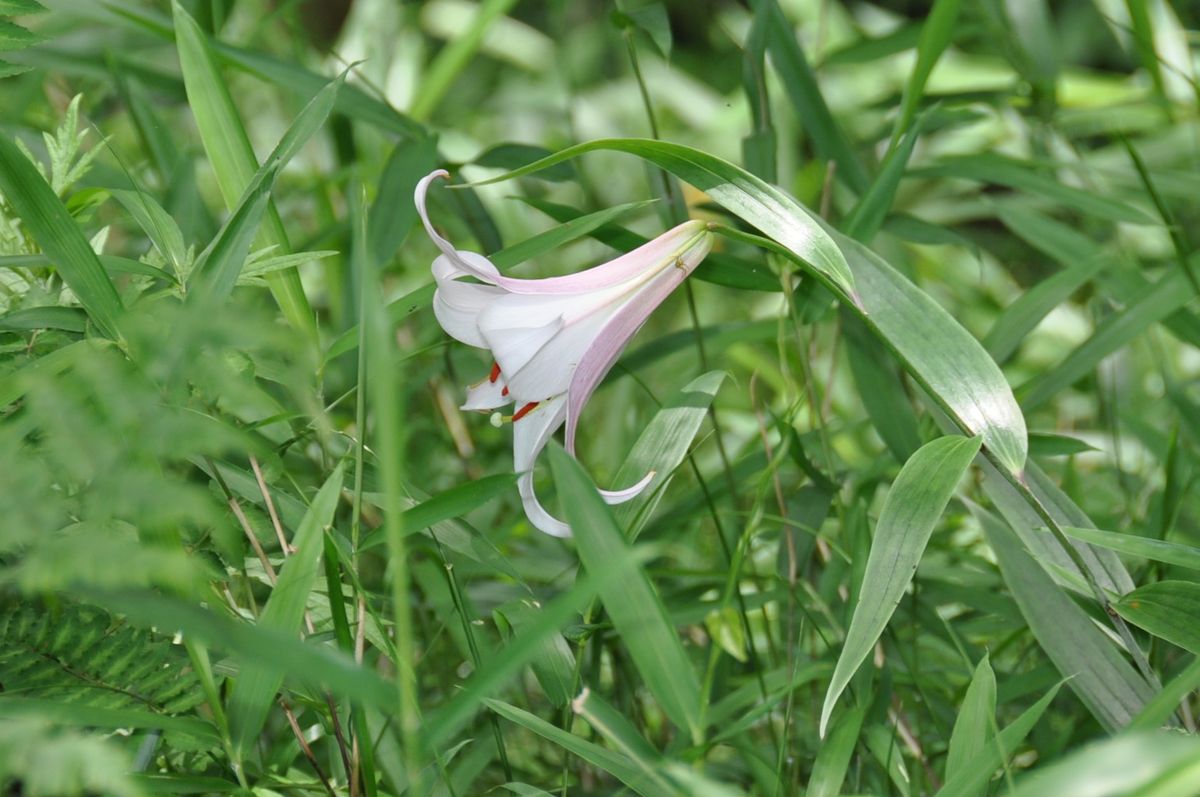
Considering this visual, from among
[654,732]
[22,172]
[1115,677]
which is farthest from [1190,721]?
[22,172]

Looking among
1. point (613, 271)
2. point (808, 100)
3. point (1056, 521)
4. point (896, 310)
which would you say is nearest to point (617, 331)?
point (613, 271)

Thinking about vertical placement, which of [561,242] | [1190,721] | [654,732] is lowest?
A: [654,732]

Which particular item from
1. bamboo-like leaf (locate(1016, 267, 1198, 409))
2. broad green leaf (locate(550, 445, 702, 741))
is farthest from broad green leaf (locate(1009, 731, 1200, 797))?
bamboo-like leaf (locate(1016, 267, 1198, 409))

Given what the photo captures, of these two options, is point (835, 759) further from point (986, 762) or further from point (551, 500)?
point (551, 500)

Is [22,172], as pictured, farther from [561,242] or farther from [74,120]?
[561,242]

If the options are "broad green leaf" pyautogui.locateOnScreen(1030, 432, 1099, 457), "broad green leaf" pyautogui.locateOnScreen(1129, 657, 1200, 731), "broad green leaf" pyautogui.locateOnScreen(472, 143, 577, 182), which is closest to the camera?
"broad green leaf" pyautogui.locateOnScreen(1129, 657, 1200, 731)

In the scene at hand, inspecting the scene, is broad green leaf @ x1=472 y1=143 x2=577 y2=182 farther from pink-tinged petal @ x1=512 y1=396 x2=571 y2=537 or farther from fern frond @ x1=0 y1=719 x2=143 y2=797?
fern frond @ x1=0 y1=719 x2=143 y2=797
